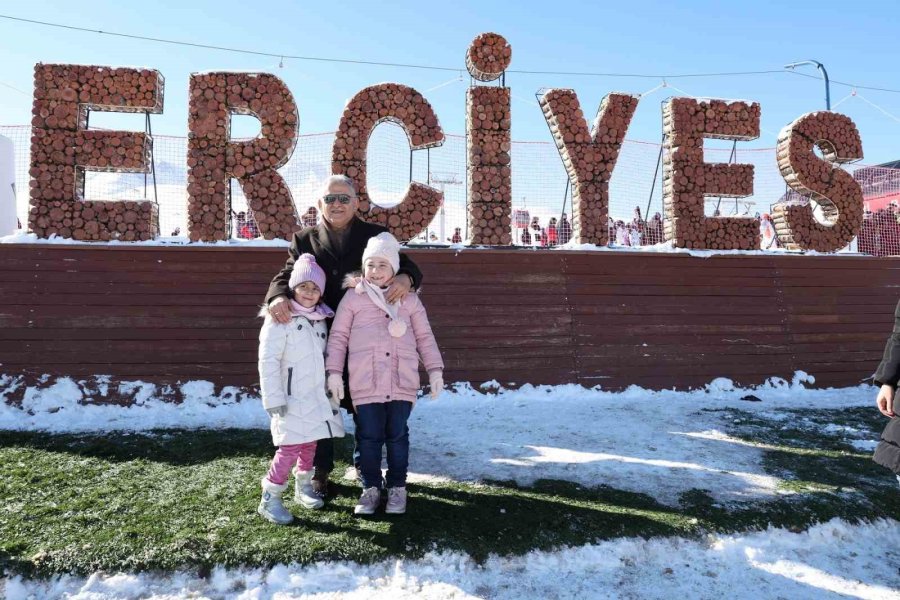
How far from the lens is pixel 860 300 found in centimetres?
870

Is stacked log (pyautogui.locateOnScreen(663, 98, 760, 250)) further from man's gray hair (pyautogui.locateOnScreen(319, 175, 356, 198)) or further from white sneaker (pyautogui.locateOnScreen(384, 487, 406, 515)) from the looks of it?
white sneaker (pyautogui.locateOnScreen(384, 487, 406, 515))

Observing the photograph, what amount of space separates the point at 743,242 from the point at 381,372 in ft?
23.2

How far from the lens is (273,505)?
3.44 m

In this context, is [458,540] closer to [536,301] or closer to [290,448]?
[290,448]

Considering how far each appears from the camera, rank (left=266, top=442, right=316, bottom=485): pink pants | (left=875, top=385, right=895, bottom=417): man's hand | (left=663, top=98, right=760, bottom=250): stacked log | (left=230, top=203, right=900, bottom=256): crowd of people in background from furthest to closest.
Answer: (left=230, top=203, right=900, bottom=256): crowd of people in background
(left=663, top=98, right=760, bottom=250): stacked log
(left=266, top=442, right=316, bottom=485): pink pants
(left=875, top=385, right=895, bottom=417): man's hand

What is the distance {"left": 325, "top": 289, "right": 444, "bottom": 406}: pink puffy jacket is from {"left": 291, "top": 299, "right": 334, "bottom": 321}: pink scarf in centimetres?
8

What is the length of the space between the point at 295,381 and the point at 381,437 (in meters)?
0.61

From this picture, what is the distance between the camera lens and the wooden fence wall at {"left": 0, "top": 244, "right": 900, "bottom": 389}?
6.63 metres

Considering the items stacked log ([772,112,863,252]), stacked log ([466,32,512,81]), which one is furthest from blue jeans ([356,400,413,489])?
stacked log ([772,112,863,252])

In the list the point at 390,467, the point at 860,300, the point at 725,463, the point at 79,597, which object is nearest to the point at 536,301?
the point at 725,463


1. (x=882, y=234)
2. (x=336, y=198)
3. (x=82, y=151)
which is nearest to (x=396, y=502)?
(x=336, y=198)

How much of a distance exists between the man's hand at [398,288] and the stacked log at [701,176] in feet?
19.7

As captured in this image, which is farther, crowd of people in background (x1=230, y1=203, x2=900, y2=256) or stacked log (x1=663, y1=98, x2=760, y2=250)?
crowd of people in background (x1=230, y1=203, x2=900, y2=256)

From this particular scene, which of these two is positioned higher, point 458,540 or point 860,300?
point 860,300
